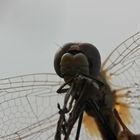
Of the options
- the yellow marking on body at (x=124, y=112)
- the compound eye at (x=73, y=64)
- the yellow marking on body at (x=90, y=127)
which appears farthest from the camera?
the yellow marking on body at (x=124, y=112)

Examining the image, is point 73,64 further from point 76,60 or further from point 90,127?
point 90,127

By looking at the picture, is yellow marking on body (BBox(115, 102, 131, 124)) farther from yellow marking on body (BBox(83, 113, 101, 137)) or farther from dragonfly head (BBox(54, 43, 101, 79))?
dragonfly head (BBox(54, 43, 101, 79))

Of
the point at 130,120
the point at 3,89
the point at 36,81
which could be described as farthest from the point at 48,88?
the point at 130,120

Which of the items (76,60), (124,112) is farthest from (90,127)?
(76,60)

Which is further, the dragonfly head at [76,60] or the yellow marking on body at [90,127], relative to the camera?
the yellow marking on body at [90,127]

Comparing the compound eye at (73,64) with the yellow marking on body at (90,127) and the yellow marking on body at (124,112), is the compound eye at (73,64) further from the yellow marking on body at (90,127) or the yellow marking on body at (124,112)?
the yellow marking on body at (124,112)

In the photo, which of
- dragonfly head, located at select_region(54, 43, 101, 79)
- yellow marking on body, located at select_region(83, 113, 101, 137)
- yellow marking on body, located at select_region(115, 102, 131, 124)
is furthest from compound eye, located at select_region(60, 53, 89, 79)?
yellow marking on body, located at select_region(115, 102, 131, 124)

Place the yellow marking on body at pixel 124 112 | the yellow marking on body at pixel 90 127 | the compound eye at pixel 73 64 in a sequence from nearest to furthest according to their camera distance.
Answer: the compound eye at pixel 73 64
the yellow marking on body at pixel 90 127
the yellow marking on body at pixel 124 112

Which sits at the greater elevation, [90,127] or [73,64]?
[73,64]

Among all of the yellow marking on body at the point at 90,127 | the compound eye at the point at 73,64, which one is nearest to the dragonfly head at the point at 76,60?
the compound eye at the point at 73,64
